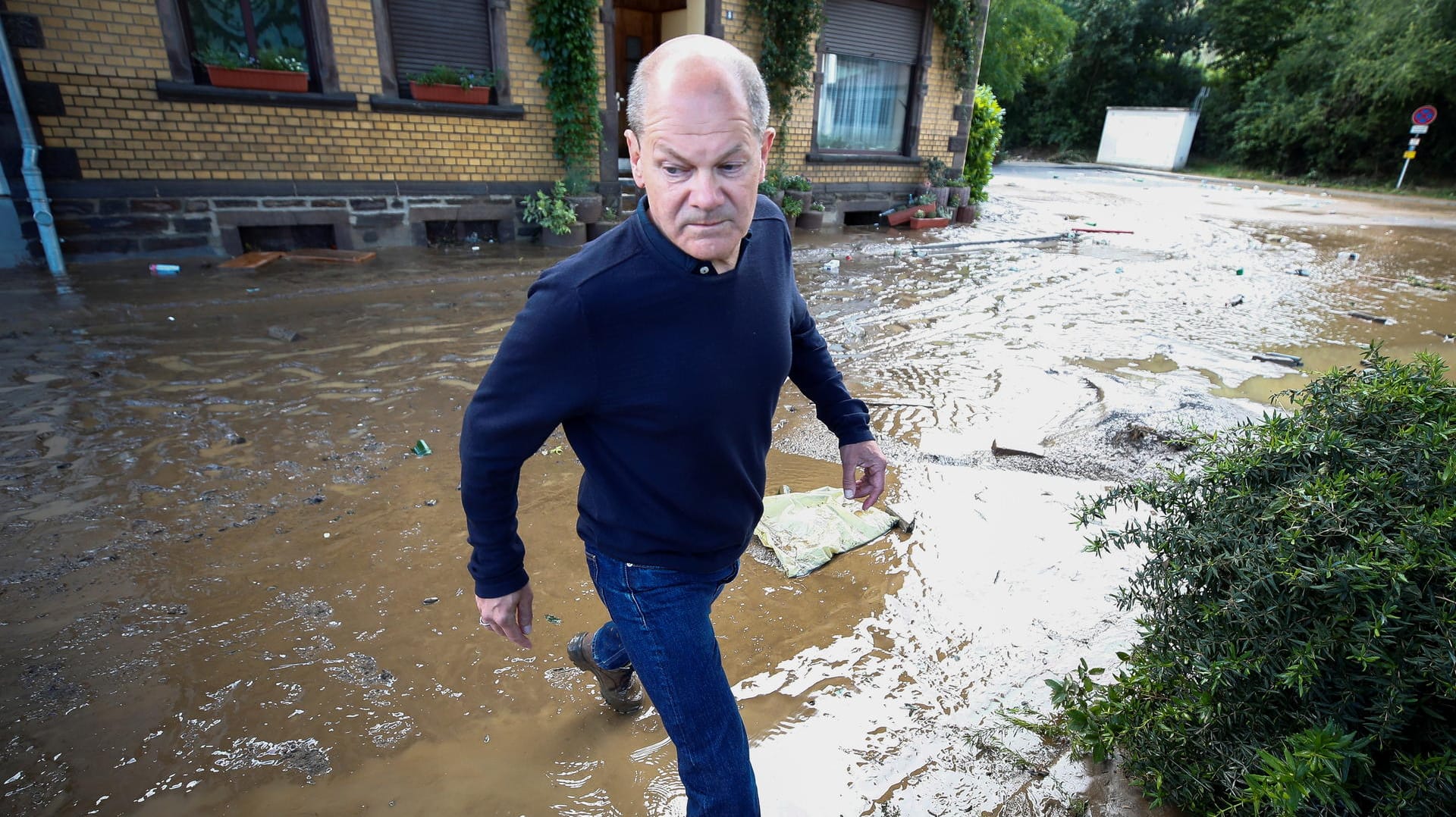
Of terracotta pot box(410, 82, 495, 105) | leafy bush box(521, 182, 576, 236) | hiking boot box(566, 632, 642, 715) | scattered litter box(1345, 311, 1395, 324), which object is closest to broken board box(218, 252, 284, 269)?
terracotta pot box(410, 82, 495, 105)

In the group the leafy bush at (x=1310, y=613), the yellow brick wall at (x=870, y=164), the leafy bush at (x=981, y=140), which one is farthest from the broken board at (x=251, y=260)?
the leafy bush at (x=981, y=140)

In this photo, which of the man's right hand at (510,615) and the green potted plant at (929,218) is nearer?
the man's right hand at (510,615)

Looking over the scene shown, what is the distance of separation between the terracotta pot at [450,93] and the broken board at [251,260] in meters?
2.48

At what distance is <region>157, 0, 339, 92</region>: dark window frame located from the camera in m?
7.34

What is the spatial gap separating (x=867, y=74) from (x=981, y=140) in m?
3.11

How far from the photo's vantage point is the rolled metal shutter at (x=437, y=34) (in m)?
8.69

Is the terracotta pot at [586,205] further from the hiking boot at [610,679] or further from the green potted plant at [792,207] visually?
the hiking boot at [610,679]

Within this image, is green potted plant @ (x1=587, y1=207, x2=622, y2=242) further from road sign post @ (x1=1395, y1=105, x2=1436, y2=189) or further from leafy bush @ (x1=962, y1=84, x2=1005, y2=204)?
road sign post @ (x1=1395, y1=105, x2=1436, y2=189)

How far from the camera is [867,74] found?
1322 centimetres

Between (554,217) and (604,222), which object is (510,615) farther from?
(604,222)

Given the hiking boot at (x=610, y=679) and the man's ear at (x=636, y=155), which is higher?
the man's ear at (x=636, y=155)

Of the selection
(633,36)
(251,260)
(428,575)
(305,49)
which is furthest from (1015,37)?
(428,575)

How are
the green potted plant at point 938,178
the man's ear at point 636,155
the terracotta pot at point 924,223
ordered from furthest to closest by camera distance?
the green potted plant at point 938,178
the terracotta pot at point 924,223
the man's ear at point 636,155

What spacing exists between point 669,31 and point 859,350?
8282mm
